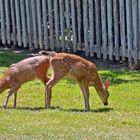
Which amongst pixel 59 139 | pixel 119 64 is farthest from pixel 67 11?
pixel 59 139

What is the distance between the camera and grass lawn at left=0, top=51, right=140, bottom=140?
8.31 metres

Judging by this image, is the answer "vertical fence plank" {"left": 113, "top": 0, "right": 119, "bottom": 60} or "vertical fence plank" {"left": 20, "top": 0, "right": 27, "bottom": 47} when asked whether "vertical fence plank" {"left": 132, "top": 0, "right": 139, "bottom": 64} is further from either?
"vertical fence plank" {"left": 20, "top": 0, "right": 27, "bottom": 47}

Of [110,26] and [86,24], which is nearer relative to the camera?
[110,26]

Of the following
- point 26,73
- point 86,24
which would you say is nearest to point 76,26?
point 86,24

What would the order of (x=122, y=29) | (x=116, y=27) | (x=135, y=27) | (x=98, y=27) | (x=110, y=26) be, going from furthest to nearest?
(x=98, y=27), (x=110, y=26), (x=116, y=27), (x=122, y=29), (x=135, y=27)

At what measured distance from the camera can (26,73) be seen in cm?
1073

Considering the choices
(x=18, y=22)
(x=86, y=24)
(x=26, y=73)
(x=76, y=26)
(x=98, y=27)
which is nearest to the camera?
(x=26, y=73)

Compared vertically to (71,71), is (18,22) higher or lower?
lower

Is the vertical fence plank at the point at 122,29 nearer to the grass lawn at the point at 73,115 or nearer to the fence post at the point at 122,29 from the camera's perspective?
the fence post at the point at 122,29

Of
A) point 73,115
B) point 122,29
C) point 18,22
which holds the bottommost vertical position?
point 73,115

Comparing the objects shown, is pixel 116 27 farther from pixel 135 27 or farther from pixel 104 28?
pixel 135 27

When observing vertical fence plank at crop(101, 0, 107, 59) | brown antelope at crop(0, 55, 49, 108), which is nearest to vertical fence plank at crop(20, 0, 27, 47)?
vertical fence plank at crop(101, 0, 107, 59)

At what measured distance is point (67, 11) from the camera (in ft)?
51.2

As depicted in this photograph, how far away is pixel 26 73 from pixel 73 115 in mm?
1426
